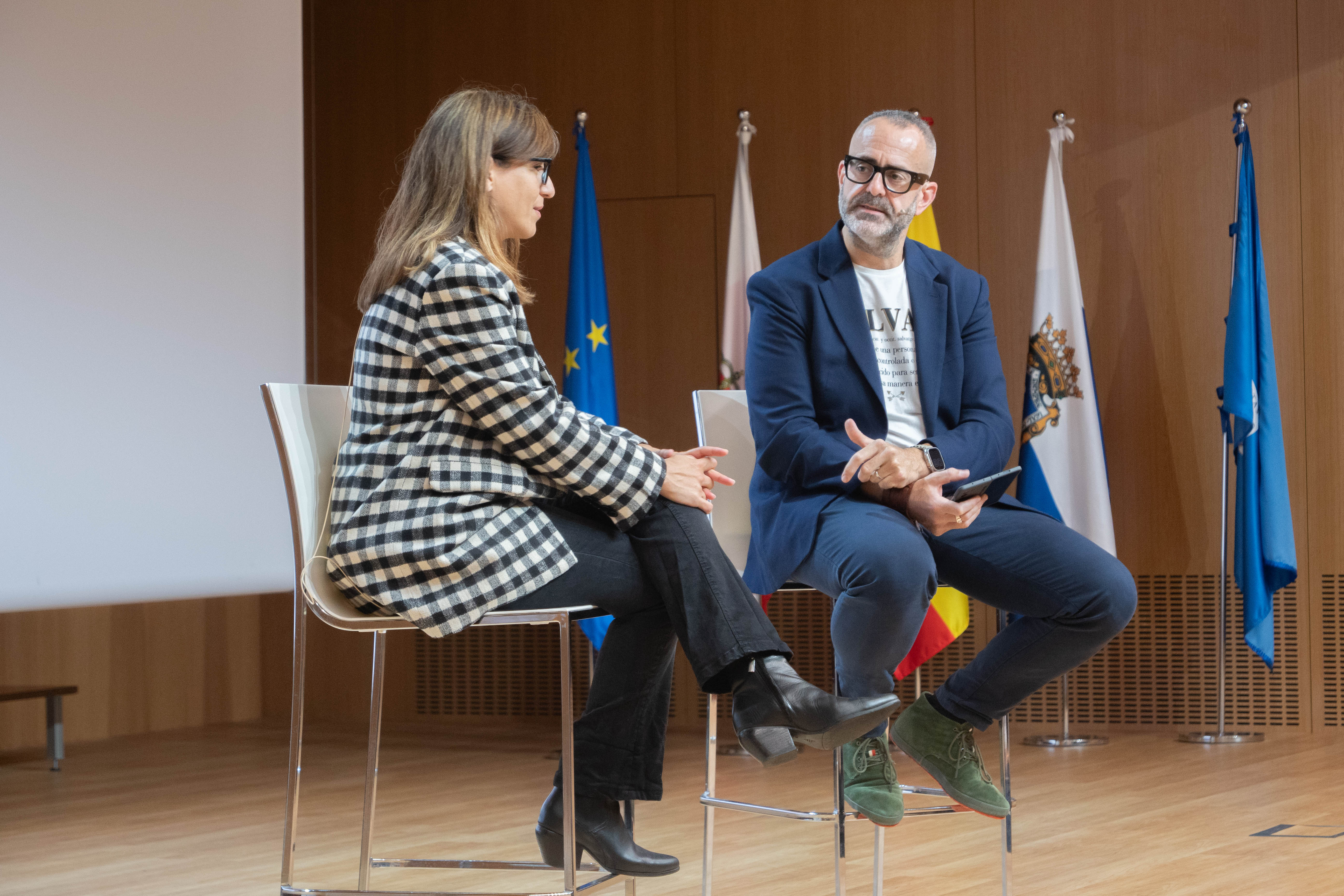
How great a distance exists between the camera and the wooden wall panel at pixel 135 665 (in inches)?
201

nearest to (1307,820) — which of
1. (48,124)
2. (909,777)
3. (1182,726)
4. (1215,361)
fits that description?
(909,777)

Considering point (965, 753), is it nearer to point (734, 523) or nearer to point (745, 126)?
point (734, 523)

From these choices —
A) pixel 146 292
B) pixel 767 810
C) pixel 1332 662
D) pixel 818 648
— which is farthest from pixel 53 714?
pixel 1332 662

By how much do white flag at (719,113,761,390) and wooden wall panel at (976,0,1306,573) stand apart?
2.92 feet

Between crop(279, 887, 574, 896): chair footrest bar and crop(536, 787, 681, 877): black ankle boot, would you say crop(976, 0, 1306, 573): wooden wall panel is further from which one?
crop(279, 887, 574, 896): chair footrest bar

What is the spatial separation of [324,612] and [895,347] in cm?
124

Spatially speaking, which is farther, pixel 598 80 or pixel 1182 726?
pixel 598 80

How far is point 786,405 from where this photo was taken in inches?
102

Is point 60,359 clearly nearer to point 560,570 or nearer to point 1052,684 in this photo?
point 560,570

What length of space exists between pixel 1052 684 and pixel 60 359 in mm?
3638

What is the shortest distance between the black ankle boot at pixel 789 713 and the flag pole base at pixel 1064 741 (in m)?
2.99

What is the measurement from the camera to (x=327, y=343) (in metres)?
5.91

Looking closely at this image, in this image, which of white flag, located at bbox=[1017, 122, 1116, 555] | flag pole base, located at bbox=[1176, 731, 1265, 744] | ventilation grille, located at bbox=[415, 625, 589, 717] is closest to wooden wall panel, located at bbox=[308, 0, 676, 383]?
ventilation grille, located at bbox=[415, 625, 589, 717]

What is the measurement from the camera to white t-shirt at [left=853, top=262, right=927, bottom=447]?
2.65m
